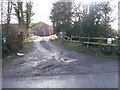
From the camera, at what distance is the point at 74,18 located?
1792 cm

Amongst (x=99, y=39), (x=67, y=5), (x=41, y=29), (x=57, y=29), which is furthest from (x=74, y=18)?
(x=41, y=29)

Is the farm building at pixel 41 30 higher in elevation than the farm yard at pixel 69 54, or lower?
higher

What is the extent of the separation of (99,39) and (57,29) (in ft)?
42.0

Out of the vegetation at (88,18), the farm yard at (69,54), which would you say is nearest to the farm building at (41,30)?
the farm yard at (69,54)

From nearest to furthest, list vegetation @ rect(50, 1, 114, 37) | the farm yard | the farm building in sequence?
1. the farm yard
2. vegetation @ rect(50, 1, 114, 37)
3. the farm building

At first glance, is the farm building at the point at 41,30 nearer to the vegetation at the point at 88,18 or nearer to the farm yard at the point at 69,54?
the farm yard at the point at 69,54

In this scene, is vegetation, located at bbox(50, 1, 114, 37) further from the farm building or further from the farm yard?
the farm building

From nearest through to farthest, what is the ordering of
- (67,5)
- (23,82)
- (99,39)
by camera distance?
(23,82) → (99,39) → (67,5)

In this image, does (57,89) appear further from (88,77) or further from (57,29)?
(57,29)

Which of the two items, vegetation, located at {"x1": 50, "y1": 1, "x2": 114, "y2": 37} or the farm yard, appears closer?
the farm yard

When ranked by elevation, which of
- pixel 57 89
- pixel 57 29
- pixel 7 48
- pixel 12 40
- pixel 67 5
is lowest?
pixel 57 89

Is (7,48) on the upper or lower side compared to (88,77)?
upper

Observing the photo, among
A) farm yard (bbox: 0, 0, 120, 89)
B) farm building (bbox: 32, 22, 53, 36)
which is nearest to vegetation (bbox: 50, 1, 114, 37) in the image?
farm yard (bbox: 0, 0, 120, 89)

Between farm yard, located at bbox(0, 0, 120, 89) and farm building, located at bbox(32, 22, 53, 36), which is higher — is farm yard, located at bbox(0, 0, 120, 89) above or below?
below
